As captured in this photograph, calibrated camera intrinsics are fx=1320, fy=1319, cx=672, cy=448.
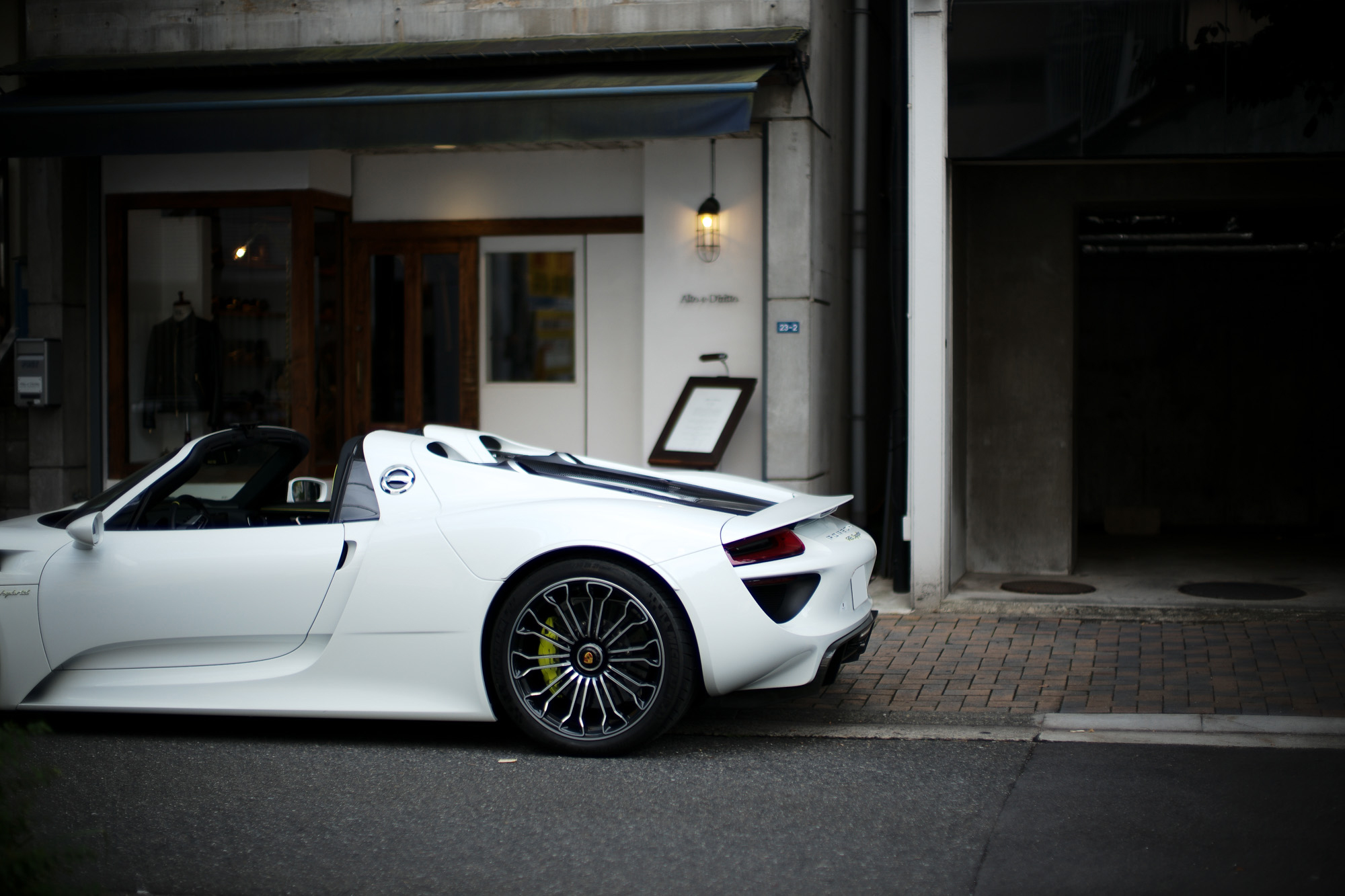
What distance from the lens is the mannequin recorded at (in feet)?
35.5

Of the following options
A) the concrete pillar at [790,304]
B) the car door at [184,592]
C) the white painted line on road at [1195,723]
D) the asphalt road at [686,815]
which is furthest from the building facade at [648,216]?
the car door at [184,592]

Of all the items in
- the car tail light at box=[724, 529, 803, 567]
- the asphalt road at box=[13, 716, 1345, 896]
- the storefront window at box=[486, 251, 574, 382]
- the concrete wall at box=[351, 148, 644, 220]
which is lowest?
the asphalt road at box=[13, 716, 1345, 896]

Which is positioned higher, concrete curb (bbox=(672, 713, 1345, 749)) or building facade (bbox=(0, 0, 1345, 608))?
building facade (bbox=(0, 0, 1345, 608))

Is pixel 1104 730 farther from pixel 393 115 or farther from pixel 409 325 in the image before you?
pixel 409 325

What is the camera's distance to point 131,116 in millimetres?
9234

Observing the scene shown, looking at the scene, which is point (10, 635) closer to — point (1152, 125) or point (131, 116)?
point (131, 116)

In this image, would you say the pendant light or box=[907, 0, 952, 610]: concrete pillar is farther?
the pendant light

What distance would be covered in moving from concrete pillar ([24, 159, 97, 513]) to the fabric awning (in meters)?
1.16

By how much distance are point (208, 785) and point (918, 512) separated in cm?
485

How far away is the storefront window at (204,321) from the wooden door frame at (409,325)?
57 centimetres

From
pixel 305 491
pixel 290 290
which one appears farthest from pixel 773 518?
pixel 290 290

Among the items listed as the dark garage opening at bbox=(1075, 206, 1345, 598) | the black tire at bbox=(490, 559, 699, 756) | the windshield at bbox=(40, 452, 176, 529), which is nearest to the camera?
the black tire at bbox=(490, 559, 699, 756)

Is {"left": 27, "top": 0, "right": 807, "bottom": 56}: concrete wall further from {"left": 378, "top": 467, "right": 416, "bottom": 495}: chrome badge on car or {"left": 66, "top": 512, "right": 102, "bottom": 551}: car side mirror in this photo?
{"left": 66, "top": 512, "right": 102, "bottom": 551}: car side mirror

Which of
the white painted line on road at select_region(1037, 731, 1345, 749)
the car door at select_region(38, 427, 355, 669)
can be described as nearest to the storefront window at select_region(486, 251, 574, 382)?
the car door at select_region(38, 427, 355, 669)
